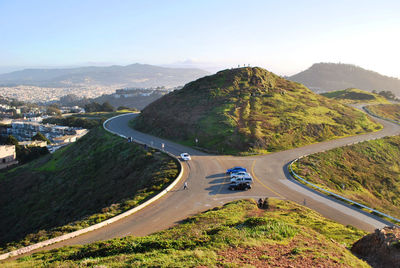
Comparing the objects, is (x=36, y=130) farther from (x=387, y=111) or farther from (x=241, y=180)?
(x=387, y=111)

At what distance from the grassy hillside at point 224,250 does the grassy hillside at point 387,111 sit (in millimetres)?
81962

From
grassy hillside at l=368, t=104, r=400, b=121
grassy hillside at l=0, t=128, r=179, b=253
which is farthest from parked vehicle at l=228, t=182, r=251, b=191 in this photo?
grassy hillside at l=368, t=104, r=400, b=121

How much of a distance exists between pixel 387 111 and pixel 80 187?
95.0m

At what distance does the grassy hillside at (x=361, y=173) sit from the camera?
34.5m

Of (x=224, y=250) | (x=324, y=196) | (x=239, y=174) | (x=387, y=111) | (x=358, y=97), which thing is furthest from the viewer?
(x=358, y=97)

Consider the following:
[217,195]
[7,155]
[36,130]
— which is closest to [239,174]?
[217,195]

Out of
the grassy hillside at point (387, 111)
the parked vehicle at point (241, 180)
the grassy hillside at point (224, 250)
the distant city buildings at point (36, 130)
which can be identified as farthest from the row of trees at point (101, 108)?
the grassy hillside at point (224, 250)

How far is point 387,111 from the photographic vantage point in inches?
3612

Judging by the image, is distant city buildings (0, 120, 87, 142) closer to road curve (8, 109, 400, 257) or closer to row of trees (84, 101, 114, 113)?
row of trees (84, 101, 114, 113)

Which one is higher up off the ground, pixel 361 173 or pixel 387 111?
pixel 387 111

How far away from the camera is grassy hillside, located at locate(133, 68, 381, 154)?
48.3 meters

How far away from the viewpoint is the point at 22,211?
129 ft

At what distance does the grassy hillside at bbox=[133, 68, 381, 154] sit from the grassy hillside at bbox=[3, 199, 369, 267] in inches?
1070

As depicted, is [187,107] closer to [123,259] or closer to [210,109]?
[210,109]
